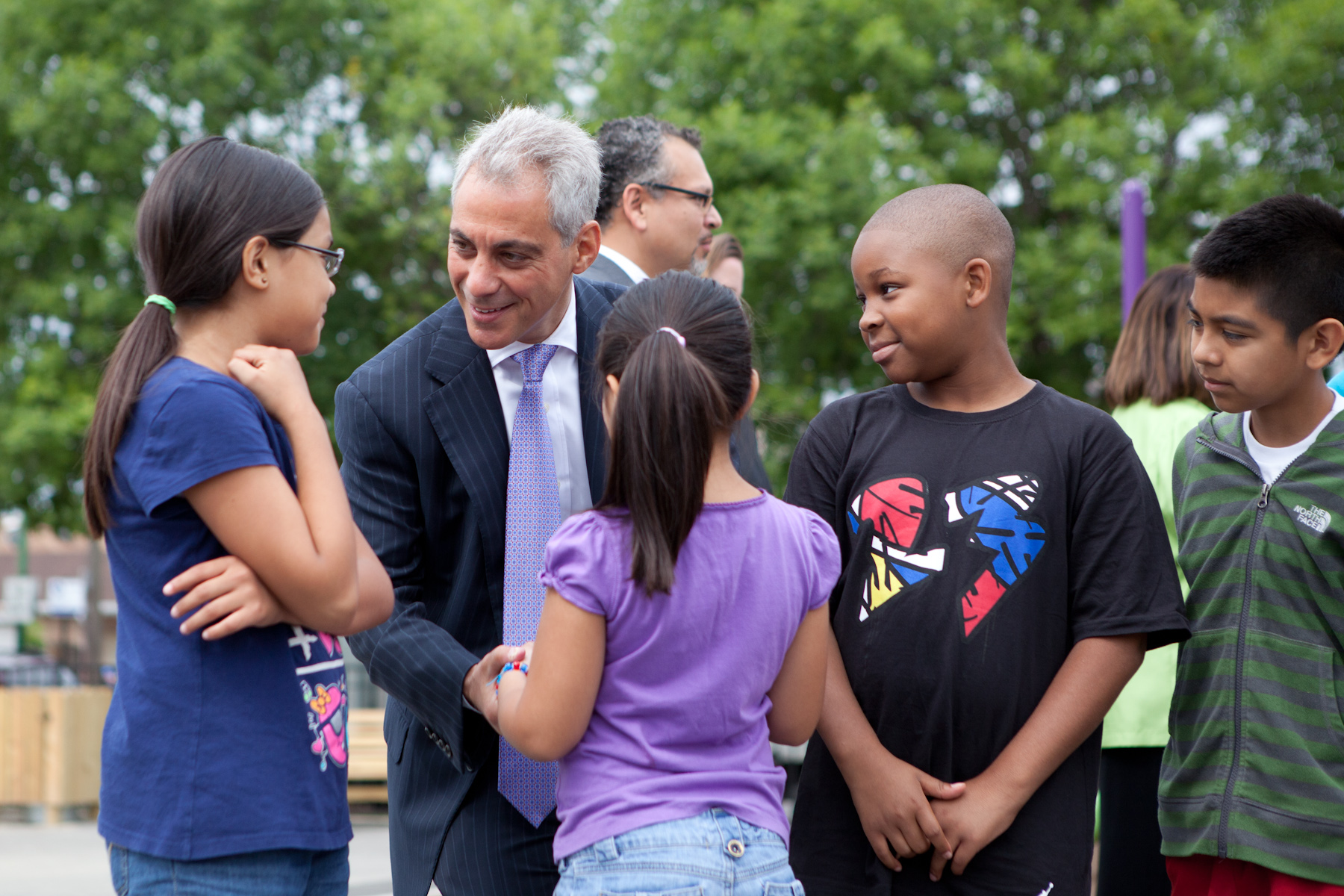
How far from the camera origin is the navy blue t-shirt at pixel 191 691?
2.05 meters

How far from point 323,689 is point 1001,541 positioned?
4.14 feet

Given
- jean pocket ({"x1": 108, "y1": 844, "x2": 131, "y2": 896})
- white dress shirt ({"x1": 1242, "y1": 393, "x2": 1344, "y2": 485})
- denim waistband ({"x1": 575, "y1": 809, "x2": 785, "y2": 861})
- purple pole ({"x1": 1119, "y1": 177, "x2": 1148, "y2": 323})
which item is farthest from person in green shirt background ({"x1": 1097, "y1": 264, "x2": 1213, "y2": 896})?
purple pole ({"x1": 1119, "y1": 177, "x2": 1148, "y2": 323})

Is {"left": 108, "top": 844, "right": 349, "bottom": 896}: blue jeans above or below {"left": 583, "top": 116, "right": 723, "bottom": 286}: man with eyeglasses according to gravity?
below

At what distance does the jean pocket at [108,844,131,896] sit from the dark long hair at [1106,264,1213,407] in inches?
124

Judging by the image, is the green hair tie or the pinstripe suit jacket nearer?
A: the green hair tie

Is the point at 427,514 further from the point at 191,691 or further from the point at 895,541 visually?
the point at 895,541

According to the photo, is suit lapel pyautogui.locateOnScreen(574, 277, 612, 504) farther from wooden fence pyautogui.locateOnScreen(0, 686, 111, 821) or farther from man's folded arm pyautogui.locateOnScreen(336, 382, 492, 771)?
wooden fence pyautogui.locateOnScreen(0, 686, 111, 821)

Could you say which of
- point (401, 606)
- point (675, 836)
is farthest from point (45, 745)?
point (675, 836)

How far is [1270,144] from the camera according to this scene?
13.2 m

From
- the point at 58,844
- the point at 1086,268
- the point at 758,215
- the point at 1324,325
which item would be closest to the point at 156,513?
the point at 1324,325

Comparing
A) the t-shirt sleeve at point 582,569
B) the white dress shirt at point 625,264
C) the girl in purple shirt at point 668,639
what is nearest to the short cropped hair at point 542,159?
the girl in purple shirt at point 668,639

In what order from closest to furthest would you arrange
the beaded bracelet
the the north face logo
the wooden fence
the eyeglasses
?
the beaded bracelet < the eyeglasses < the the north face logo < the wooden fence

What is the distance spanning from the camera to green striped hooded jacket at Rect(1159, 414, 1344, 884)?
249 centimetres

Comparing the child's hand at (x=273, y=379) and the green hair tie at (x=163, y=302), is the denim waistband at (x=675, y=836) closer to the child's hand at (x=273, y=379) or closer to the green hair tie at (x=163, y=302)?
the child's hand at (x=273, y=379)
